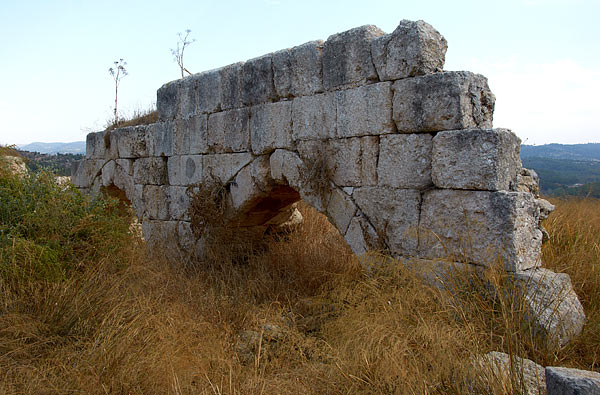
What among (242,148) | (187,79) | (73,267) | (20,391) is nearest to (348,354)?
(20,391)

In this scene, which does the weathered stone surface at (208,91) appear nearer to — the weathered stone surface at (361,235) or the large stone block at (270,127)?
the large stone block at (270,127)

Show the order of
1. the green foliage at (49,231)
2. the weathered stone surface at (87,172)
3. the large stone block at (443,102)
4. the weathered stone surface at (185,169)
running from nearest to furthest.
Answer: the large stone block at (443,102) < the green foliage at (49,231) < the weathered stone surface at (185,169) < the weathered stone surface at (87,172)

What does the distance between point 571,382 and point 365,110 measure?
2.91m

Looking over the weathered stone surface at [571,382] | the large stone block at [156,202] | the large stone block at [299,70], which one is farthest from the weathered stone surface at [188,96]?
the weathered stone surface at [571,382]

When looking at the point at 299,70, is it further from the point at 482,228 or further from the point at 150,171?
the point at 150,171

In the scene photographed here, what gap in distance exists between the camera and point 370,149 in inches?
174

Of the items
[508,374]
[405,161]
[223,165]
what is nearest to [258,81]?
[223,165]

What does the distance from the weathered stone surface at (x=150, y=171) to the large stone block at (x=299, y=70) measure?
249 centimetres

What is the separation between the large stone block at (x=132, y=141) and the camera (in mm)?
7355

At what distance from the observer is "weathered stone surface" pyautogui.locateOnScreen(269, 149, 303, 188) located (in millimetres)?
5086

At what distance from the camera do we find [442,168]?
12.6 ft

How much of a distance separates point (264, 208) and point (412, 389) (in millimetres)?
3956

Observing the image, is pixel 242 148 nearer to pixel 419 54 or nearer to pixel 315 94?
pixel 315 94

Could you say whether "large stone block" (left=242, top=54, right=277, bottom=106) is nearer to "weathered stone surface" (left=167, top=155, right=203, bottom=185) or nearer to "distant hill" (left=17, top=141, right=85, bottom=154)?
"weathered stone surface" (left=167, top=155, right=203, bottom=185)
